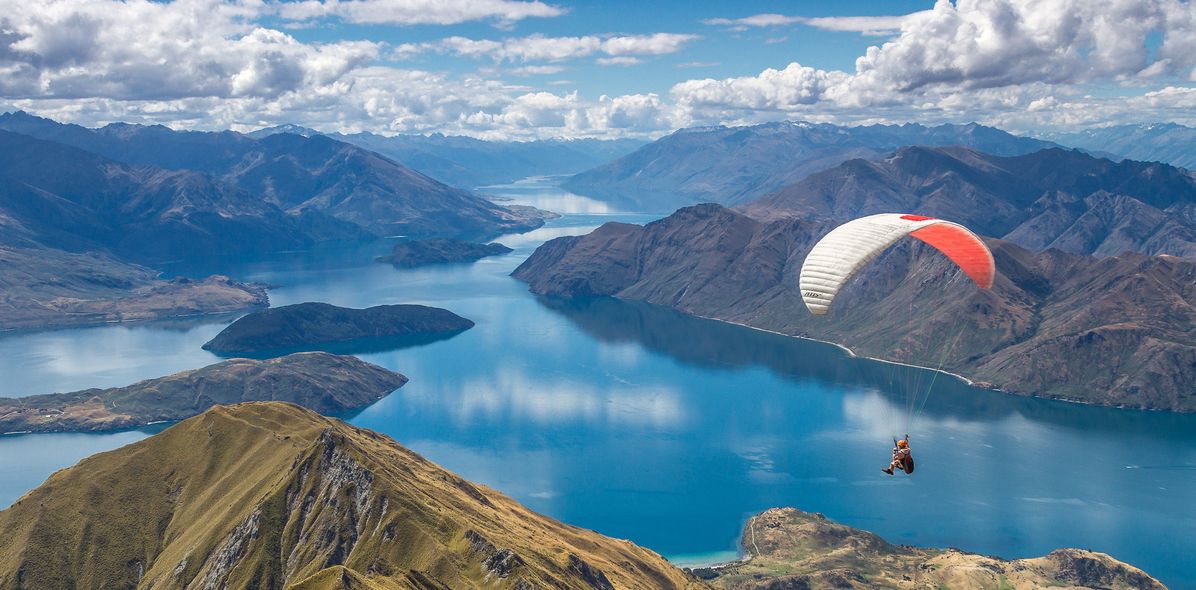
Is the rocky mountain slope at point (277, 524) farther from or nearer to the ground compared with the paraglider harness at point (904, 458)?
nearer to the ground

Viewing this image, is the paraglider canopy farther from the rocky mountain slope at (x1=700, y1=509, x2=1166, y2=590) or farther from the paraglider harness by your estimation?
the rocky mountain slope at (x1=700, y1=509, x2=1166, y2=590)

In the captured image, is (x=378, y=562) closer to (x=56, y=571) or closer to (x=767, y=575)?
(x=56, y=571)

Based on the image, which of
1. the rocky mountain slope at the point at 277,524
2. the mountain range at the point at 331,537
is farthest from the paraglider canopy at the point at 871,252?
the mountain range at the point at 331,537

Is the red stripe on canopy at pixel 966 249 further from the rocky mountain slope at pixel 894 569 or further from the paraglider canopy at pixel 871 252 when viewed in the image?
the rocky mountain slope at pixel 894 569

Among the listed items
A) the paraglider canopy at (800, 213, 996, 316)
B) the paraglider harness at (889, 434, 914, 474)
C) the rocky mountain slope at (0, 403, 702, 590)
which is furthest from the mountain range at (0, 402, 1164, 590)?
the paraglider canopy at (800, 213, 996, 316)

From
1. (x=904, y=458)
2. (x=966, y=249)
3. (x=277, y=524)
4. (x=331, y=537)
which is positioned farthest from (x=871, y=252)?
(x=277, y=524)

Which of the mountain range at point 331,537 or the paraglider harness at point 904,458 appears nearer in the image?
the paraglider harness at point 904,458

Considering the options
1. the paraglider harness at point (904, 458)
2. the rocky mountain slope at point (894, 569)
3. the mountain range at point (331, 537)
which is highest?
the paraglider harness at point (904, 458)
